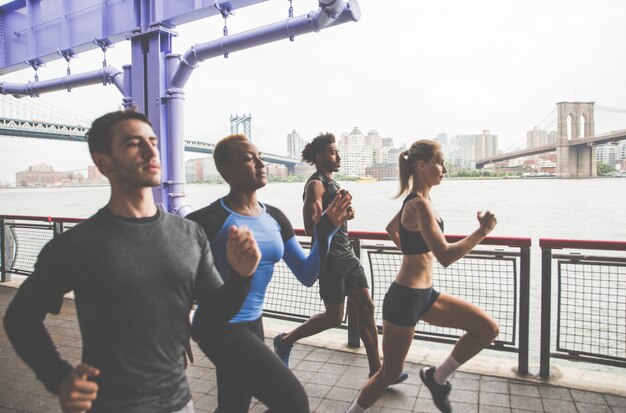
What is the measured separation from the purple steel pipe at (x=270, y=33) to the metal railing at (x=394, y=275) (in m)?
2.77

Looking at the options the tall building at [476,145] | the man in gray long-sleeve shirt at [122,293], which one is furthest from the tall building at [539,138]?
the man in gray long-sleeve shirt at [122,293]

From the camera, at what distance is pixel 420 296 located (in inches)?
96.7

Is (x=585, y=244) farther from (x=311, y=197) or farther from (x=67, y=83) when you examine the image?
(x=67, y=83)

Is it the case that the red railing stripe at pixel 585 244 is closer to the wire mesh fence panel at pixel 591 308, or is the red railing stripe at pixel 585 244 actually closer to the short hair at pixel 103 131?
the wire mesh fence panel at pixel 591 308

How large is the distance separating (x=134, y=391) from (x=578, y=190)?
59058 millimetres

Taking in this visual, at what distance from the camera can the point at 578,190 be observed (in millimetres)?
52062

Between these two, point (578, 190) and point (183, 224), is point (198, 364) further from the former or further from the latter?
point (578, 190)

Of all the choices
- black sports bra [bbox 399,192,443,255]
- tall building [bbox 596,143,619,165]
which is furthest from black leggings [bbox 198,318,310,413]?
tall building [bbox 596,143,619,165]

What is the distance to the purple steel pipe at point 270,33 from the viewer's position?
5590 millimetres

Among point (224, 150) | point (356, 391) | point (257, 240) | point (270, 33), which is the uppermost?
point (270, 33)

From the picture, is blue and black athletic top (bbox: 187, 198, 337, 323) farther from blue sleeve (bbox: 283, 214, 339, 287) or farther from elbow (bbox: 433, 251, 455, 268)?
→ elbow (bbox: 433, 251, 455, 268)

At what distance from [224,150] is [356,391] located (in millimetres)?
1869

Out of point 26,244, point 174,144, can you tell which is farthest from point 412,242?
point 26,244

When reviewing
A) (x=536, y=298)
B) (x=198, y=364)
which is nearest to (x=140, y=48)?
(x=198, y=364)
